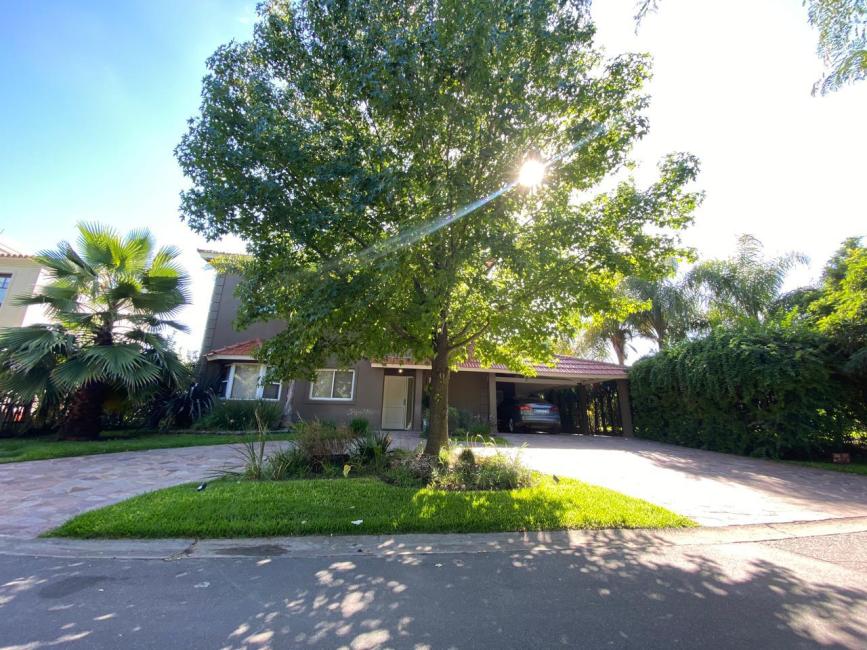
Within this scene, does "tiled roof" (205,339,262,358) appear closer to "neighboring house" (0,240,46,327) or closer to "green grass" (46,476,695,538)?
"neighboring house" (0,240,46,327)

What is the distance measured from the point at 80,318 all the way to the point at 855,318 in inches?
732

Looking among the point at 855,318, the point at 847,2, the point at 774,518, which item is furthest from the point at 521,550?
the point at 855,318

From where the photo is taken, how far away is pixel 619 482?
7.29 meters

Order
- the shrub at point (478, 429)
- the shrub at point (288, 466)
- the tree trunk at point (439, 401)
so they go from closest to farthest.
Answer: the shrub at point (288, 466) < the tree trunk at point (439, 401) < the shrub at point (478, 429)

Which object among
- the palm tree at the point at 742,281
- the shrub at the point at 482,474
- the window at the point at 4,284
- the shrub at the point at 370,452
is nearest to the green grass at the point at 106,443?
the shrub at the point at 370,452

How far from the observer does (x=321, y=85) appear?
6.84m

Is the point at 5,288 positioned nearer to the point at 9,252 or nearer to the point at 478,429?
Answer: the point at 9,252

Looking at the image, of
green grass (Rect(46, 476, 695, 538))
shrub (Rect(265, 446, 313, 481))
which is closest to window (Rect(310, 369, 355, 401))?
shrub (Rect(265, 446, 313, 481))

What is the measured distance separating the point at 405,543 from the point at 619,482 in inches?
189

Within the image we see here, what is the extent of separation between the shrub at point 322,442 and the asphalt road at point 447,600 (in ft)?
10.6

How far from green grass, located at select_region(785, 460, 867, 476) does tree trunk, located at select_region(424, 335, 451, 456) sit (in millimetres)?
8017

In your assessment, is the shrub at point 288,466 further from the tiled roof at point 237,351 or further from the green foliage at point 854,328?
the green foliage at point 854,328

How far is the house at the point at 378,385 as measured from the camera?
14531mm

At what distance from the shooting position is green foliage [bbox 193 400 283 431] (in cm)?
1274
